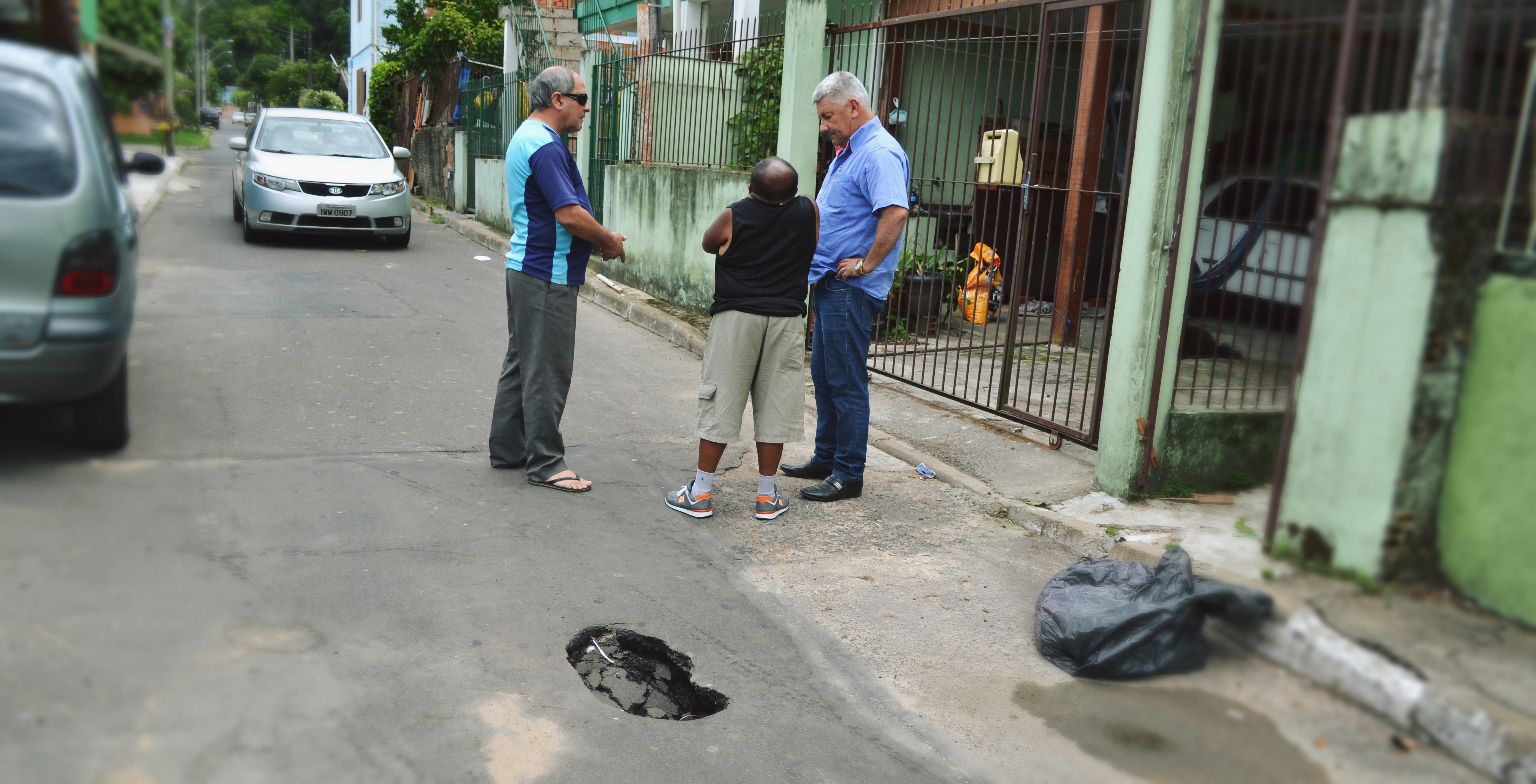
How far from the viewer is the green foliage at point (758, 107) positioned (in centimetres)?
921

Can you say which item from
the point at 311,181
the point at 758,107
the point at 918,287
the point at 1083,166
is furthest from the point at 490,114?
the point at 311,181

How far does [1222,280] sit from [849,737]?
1.56 m

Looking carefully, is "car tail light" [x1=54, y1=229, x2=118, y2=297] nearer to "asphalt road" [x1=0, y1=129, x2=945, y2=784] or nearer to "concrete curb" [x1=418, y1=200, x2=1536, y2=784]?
"asphalt road" [x1=0, y1=129, x2=945, y2=784]

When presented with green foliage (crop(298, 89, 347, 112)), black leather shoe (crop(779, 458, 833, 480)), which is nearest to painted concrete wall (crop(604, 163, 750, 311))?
black leather shoe (crop(779, 458, 833, 480))

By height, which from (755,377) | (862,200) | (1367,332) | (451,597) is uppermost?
(862,200)

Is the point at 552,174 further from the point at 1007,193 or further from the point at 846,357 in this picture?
the point at 1007,193

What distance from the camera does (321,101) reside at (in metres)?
1.12

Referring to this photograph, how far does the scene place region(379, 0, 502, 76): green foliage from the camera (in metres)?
20.0

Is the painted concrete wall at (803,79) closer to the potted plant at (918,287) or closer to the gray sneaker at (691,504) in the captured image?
the potted plant at (918,287)

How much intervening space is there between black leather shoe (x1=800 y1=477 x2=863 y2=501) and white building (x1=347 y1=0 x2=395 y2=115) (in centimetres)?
348

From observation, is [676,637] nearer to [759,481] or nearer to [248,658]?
[759,481]

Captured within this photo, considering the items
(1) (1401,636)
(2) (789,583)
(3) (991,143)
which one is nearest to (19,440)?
(1) (1401,636)

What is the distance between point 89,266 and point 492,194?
15.8m

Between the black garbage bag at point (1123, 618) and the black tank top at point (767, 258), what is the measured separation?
1.59 metres
